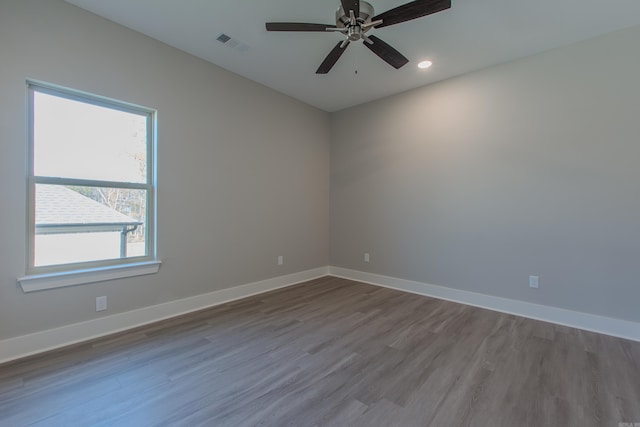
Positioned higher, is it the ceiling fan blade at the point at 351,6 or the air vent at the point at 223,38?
the air vent at the point at 223,38

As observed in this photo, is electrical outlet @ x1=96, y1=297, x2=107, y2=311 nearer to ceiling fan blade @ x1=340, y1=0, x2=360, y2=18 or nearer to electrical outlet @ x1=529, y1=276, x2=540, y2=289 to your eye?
ceiling fan blade @ x1=340, y1=0, x2=360, y2=18

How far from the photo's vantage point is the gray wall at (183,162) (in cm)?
215

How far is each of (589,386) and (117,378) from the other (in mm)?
3223

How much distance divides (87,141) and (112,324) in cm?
170

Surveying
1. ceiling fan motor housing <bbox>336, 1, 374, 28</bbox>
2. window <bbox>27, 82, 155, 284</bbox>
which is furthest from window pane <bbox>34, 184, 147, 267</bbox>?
ceiling fan motor housing <bbox>336, 1, 374, 28</bbox>

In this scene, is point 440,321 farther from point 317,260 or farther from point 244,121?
point 244,121

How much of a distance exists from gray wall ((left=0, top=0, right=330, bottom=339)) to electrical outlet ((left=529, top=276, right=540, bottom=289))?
290cm

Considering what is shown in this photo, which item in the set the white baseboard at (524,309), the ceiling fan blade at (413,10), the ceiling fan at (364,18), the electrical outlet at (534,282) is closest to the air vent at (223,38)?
the ceiling fan at (364,18)

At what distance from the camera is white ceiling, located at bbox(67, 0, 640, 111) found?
7.69ft

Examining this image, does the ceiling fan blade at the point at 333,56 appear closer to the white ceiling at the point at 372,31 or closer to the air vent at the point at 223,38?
the white ceiling at the point at 372,31

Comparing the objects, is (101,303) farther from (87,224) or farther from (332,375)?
(332,375)

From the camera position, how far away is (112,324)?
259cm

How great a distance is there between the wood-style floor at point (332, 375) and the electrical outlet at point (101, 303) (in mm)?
282

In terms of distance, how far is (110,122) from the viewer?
2.68 m
